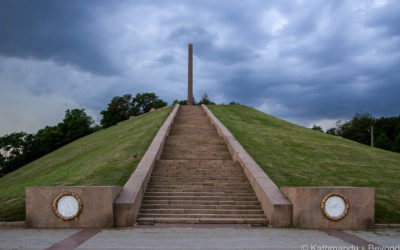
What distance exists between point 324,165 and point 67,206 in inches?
430

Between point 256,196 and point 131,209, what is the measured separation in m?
4.30

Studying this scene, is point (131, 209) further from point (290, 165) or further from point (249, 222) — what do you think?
point (290, 165)

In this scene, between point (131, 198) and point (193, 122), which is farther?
point (193, 122)

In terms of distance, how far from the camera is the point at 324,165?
13.6 metres

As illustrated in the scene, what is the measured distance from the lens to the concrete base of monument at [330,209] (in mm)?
8203

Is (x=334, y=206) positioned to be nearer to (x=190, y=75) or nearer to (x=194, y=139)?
(x=194, y=139)

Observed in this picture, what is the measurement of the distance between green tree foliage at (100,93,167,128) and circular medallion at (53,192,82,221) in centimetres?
5772

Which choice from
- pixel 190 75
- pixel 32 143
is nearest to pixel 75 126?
pixel 32 143

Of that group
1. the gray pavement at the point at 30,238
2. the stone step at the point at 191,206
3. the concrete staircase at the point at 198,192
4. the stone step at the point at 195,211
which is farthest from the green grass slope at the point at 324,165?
the gray pavement at the point at 30,238

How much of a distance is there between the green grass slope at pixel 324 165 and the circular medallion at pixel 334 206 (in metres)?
1.49

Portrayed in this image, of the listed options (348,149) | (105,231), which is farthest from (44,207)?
(348,149)

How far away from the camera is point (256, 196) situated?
33.1 feet

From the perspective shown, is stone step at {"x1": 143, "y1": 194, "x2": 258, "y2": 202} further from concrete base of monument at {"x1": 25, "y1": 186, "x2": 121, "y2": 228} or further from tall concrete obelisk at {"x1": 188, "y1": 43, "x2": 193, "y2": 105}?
tall concrete obelisk at {"x1": 188, "y1": 43, "x2": 193, "y2": 105}

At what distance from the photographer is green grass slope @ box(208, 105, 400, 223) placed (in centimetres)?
1077
